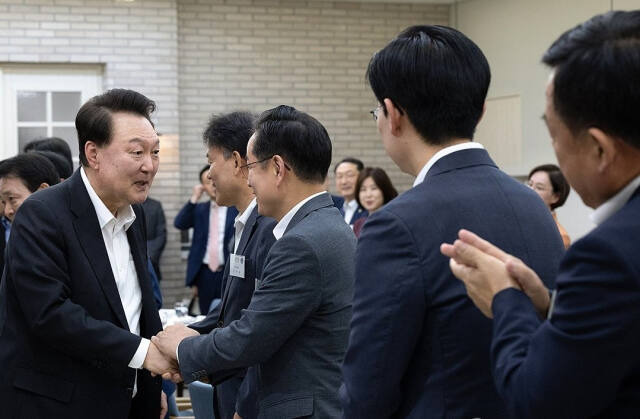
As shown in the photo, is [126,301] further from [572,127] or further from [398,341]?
[572,127]

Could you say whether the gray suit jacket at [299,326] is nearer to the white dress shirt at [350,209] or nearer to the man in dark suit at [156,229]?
the white dress shirt at [350,209]

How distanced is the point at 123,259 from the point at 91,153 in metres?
0.36

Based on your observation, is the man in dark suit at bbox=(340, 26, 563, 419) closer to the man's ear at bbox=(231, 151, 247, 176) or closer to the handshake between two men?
the handshake between two men

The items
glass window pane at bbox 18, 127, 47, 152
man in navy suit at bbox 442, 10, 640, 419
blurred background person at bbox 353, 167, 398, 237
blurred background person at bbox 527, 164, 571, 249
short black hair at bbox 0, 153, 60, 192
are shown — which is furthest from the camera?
glass window pane at bbox 18, 127, 47, 152

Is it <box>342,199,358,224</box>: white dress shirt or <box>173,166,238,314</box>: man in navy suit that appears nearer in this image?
<box>342,199,358,224</box>: white dress shirt

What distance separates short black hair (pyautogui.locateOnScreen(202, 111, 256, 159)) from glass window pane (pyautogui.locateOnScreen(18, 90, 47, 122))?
7632mm

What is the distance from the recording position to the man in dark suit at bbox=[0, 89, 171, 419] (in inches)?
101

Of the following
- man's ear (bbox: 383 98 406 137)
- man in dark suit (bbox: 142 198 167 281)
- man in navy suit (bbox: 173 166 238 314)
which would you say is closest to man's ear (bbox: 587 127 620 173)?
man's ear (bbox: 383 98 406 137)

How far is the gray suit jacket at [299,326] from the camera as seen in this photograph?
239cm

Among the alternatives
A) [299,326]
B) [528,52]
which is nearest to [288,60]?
[528,52]

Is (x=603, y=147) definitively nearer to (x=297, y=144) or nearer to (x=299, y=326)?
(x=299, y=326)

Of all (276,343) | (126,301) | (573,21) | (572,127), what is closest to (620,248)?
(572,127)

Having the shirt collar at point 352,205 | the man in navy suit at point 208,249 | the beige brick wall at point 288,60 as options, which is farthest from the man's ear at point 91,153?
the beige brick wall at point 288,60

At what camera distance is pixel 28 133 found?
1034cm
